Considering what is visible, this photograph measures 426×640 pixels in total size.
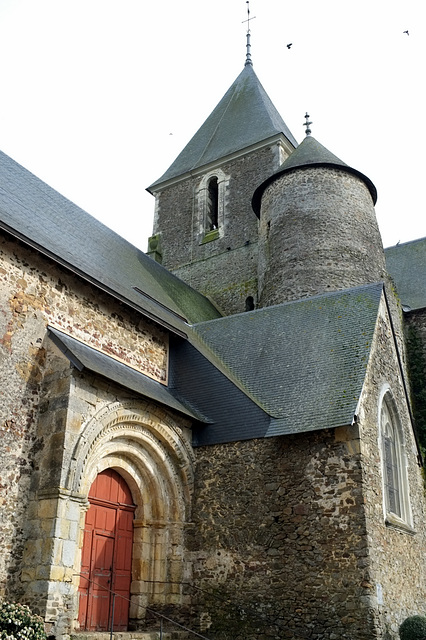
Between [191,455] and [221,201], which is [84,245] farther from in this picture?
[221,201]

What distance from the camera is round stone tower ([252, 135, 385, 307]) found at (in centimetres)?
1584

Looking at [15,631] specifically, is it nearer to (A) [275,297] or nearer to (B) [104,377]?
(B) [104,377]

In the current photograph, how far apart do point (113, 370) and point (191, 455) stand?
2140mm

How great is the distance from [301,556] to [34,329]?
5.07 m

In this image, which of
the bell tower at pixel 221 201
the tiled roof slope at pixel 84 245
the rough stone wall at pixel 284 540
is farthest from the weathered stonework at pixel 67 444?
the bell tower at pixel 221 201

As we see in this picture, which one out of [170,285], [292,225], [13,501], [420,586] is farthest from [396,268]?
[13,501]

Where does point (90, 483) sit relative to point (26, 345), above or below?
below

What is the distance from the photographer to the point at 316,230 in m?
16.4

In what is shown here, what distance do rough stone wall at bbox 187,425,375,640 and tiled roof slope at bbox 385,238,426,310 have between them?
9.27m

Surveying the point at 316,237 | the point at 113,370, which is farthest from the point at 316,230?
the point at 113,370

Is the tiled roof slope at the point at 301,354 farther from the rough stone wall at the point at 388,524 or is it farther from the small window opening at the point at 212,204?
the small window opening at the point at 212,204

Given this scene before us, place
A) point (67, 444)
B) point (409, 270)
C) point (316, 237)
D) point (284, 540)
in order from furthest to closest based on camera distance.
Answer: point (409, 270)
point (316, 237)
point (284, 540)
point (67, 444)

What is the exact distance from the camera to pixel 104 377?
9141 mm

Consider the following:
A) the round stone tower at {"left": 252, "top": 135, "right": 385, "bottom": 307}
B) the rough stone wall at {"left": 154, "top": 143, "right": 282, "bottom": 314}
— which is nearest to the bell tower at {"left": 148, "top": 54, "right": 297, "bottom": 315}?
the rough stone wall at {"left": 154, "top": 143, "right": 282, "bottom": 314}
